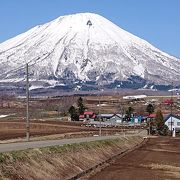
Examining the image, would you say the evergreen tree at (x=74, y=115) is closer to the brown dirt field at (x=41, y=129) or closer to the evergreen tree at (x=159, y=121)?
the brown dirt field at (x=41, y=129)

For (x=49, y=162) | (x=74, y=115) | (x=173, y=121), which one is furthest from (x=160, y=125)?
(x=49, y=162)

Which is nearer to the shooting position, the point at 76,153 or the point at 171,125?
the point at 76,153

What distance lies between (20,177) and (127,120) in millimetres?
140950

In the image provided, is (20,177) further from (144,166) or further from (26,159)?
(144,166)

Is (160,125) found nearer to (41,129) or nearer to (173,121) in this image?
(173,121)

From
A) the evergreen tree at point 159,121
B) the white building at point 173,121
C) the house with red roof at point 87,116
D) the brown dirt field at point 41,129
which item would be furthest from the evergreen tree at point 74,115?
the evergreen tree at point 159,121

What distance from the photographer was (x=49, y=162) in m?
27.5

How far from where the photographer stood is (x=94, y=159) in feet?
117

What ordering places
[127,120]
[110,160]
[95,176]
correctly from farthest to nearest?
1. [127,120]
2. [110,160]
3. [95,176]

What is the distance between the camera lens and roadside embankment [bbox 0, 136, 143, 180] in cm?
2292

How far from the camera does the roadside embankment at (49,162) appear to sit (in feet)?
75.2

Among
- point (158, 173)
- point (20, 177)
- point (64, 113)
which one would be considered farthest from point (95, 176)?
point (64, 113)

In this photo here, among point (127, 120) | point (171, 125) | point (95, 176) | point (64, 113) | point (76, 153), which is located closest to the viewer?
point (95, 176)

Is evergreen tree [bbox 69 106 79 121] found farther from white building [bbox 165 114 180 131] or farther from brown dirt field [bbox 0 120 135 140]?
brown dirt field [bbox 0 120 135 140]
